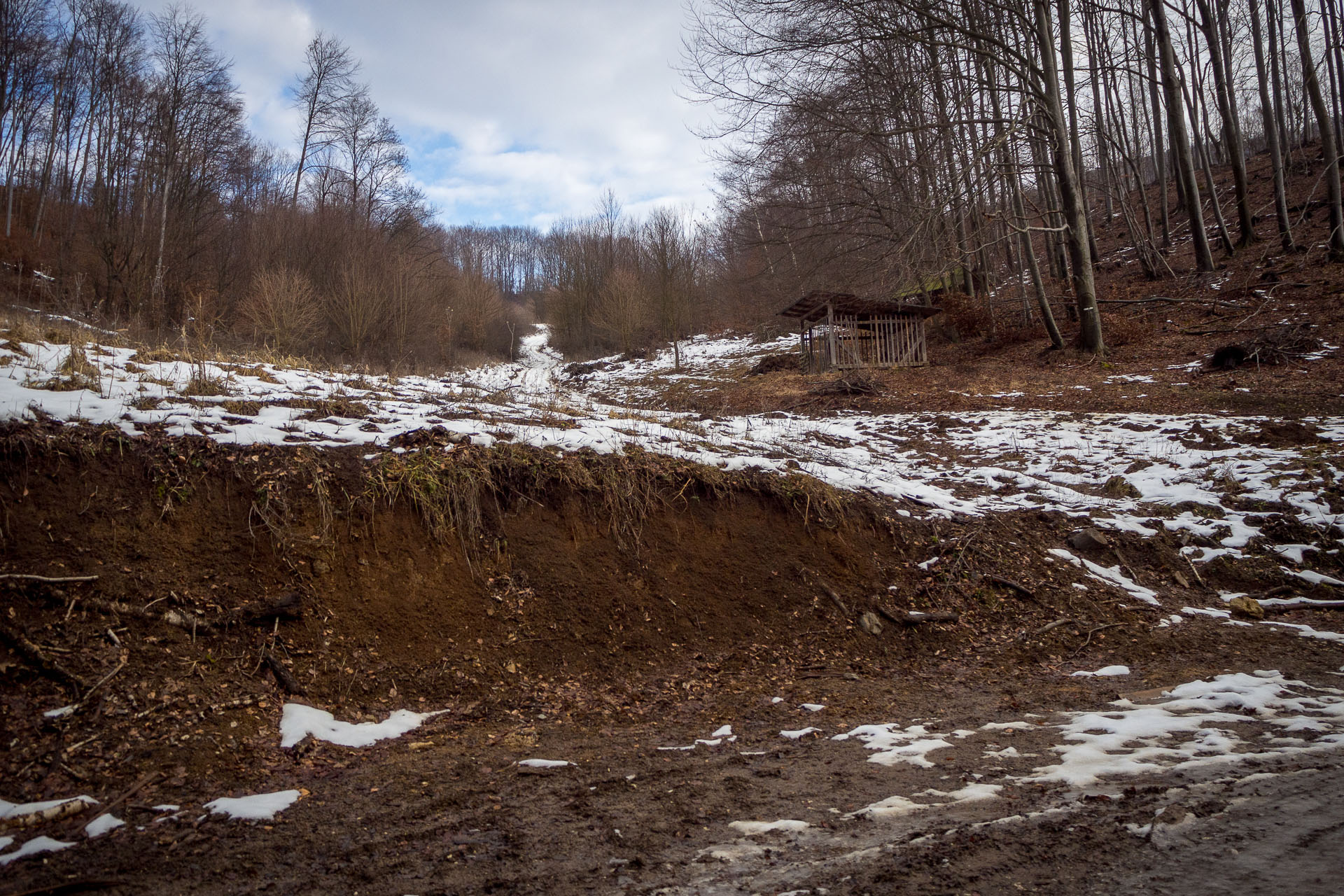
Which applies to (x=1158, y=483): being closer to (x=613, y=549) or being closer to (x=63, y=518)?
(x=613, y=549)

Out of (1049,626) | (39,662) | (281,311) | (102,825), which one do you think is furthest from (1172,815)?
(281,311)

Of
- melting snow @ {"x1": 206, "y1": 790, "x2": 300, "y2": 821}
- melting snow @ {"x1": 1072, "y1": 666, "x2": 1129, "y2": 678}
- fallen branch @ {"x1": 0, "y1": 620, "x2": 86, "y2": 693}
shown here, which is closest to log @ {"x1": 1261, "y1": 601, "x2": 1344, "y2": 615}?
melting snow @ {"x1": 1072, "y1": 666, "x2": 1129, "y2": 678}

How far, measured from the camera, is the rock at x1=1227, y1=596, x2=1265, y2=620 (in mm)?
5223

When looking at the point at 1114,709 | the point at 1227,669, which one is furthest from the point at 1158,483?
the point at 1114,709

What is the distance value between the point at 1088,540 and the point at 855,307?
14.0 m

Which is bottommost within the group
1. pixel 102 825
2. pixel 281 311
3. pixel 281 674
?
pixel 102 825

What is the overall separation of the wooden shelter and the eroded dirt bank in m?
13.5

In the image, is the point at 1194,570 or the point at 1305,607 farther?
the point at 1194,570

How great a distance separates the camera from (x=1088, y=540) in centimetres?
614

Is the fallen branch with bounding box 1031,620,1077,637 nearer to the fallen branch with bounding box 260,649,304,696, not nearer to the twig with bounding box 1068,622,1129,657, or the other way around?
the twig with bounding box 1068,622,1129,657

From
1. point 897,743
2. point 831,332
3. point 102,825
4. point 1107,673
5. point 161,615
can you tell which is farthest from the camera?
point 831,332

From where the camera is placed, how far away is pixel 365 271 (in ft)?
72.2

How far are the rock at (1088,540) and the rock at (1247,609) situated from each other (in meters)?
1.01

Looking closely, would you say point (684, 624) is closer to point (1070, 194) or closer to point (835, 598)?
point (835, 598)
